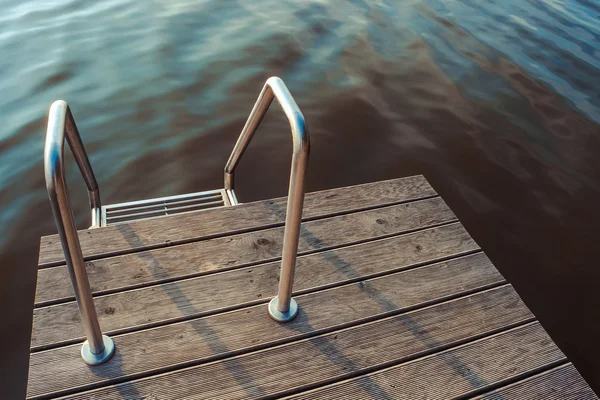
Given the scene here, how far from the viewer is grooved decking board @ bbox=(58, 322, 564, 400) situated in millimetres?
1496

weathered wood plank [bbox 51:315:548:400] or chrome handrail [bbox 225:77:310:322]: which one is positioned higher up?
chrome handrail [bbox 225:77:310:322]

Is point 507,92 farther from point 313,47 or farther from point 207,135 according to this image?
point 207,135

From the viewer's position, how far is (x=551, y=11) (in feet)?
19.2

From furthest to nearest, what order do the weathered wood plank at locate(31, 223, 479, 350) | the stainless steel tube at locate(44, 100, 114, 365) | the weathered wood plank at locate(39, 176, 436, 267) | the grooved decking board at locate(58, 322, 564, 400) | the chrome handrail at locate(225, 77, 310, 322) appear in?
the weathered wood plank at locate(39, 176, 436, 267) → the weathered wood plank at locate(31, 223, 479, 350) → the grooved decking board at locate(58, 322, 564, 400) → the chrome handrail at locate(225, 77, 310, 322) → the stainless steel tube at locate(44, 100, 114, 365)

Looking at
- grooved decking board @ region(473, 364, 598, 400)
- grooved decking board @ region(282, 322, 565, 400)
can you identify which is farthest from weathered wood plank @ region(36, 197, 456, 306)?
grooved decking board @ region(473, 364, 598, 400)

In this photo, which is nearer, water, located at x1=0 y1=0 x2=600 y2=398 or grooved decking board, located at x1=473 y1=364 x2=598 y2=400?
grooved decking board, located at x1=473 y1=364 x2=598 y2=400

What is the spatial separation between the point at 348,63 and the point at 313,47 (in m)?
0.43

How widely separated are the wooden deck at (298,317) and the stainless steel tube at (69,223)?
0.19 feet

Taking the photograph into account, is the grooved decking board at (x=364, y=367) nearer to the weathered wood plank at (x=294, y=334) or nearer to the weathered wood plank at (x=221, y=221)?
the weathered wood plank at (x=294, y=334)

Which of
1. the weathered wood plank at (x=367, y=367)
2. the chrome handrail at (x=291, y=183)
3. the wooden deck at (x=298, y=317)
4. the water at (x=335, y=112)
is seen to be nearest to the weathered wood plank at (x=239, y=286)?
the wooden deck at (x=298, y=317)

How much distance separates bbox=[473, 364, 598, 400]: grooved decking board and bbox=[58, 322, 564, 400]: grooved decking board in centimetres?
4

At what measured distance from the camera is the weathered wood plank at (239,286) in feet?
5.37

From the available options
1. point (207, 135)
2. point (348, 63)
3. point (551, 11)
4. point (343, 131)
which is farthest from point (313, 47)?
point (551, 11)

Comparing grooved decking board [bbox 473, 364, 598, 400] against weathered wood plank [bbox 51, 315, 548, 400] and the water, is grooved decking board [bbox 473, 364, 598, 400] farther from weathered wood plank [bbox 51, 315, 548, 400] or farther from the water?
the water
